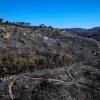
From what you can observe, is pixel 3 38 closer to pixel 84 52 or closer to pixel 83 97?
pixel 84 52

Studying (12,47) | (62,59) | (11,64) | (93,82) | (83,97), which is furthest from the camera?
(12,47)

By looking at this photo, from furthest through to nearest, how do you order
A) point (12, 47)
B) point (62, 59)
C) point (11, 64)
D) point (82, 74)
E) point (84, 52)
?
point (84, 52) < point (12, 47) < point (62, 59) < point (11, 64) < point (82, 74)

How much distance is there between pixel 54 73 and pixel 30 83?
113 cm

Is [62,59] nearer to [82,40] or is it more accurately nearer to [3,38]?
[3,38]

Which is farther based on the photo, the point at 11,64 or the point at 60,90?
the point at 11,64

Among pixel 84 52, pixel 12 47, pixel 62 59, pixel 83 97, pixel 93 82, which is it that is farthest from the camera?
pixel 84 52

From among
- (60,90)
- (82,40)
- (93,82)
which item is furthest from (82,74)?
(82,40)

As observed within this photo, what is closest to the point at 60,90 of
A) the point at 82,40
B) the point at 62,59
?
the point at 62,59

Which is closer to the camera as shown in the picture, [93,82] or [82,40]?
[93,82]

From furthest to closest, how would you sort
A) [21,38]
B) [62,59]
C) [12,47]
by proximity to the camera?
[21,38] < [12,47] < [62,59]

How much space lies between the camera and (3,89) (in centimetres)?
910

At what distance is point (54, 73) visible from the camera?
9672mm

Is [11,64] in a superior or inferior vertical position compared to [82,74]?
inferior

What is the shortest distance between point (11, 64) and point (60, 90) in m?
14.0
